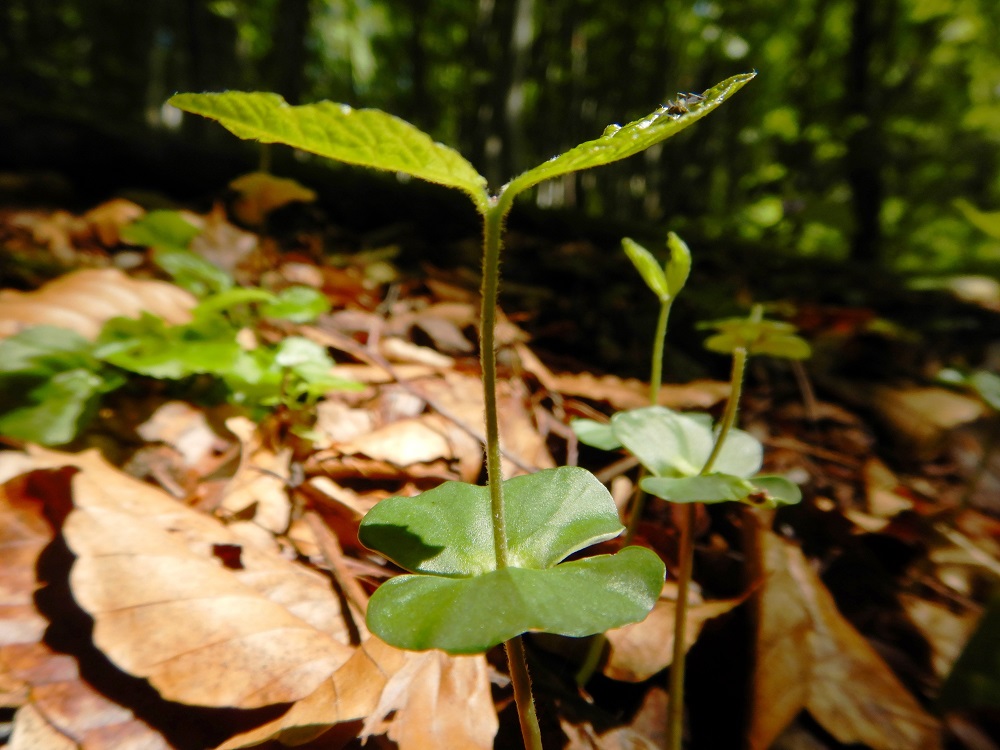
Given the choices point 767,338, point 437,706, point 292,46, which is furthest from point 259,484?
point 292,46

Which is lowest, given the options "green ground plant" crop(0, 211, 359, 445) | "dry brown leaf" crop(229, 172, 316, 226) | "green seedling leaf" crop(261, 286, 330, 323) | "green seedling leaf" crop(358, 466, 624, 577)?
"green seedling leaf" crop(358, 466, 624, 577)

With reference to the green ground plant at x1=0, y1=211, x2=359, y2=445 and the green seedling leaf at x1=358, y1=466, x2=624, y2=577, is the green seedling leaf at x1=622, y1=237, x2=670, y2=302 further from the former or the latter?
the green ground plant at x1=0, y1=211, x2=359, y2=445

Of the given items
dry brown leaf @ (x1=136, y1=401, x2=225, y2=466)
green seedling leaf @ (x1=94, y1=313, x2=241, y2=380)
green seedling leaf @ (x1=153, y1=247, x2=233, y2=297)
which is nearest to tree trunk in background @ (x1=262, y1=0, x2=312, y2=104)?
green seedling leaf @ (x1=153, y1=247, x2=233, y2=297)

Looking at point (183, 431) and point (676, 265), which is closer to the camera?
point (676, 265)

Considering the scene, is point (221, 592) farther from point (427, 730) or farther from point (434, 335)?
point (434, 335)

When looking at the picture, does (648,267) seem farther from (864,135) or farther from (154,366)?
(864,135)

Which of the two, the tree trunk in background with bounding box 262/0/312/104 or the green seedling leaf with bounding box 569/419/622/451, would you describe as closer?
the green seedling leaf with bounding box 569/419/622/451

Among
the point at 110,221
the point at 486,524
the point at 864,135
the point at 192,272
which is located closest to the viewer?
the point at 486,524

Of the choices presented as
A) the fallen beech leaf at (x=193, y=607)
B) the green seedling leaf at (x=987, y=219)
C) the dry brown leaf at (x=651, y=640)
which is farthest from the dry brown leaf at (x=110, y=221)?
the green seedling leaf at (x=987, y=219)
